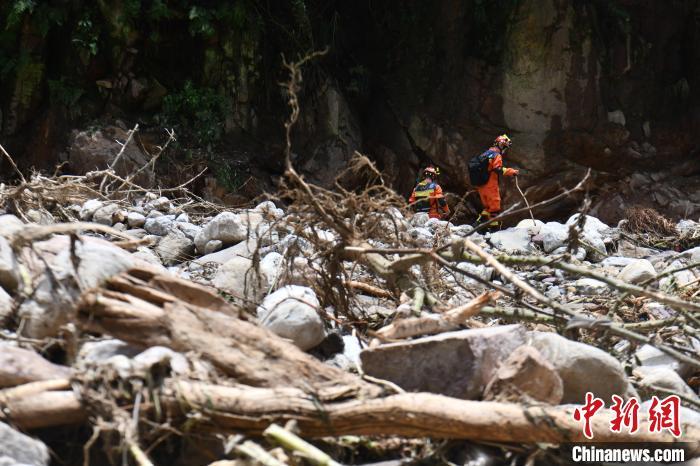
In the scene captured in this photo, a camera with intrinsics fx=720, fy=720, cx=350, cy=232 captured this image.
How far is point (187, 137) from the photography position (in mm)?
9734

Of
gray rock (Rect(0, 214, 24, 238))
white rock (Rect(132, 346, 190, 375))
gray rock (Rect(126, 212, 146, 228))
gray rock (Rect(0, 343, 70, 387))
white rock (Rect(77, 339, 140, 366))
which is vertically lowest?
gray rock (Rect(126, 212, 146, 228))

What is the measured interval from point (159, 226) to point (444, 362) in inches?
109

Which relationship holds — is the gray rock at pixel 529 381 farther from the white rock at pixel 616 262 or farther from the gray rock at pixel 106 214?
the gray rock at pixel 106 214

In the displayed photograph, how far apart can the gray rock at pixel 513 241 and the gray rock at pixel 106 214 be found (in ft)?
8.59

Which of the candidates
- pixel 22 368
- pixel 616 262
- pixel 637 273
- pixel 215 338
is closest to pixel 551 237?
pixel 616 262

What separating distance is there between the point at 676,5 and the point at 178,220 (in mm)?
9817

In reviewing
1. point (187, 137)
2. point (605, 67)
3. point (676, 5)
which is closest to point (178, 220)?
point (187, 137)

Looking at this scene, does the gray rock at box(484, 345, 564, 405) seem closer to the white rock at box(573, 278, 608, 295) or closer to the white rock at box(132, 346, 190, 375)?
the white rock at box(132, 346, 190, 375)

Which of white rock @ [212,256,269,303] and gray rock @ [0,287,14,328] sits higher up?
gray rock @ [0,287,14,328]

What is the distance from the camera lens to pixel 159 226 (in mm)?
4246

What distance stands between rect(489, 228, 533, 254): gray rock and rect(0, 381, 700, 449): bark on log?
11.4 feet

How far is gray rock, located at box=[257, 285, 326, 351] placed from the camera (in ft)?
7.12

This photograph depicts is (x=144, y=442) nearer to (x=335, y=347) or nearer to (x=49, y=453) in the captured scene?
(x=49, y=453)

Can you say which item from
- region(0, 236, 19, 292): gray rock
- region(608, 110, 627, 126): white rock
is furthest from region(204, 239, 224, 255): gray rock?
region(608, 110, 627, 126): white rock
